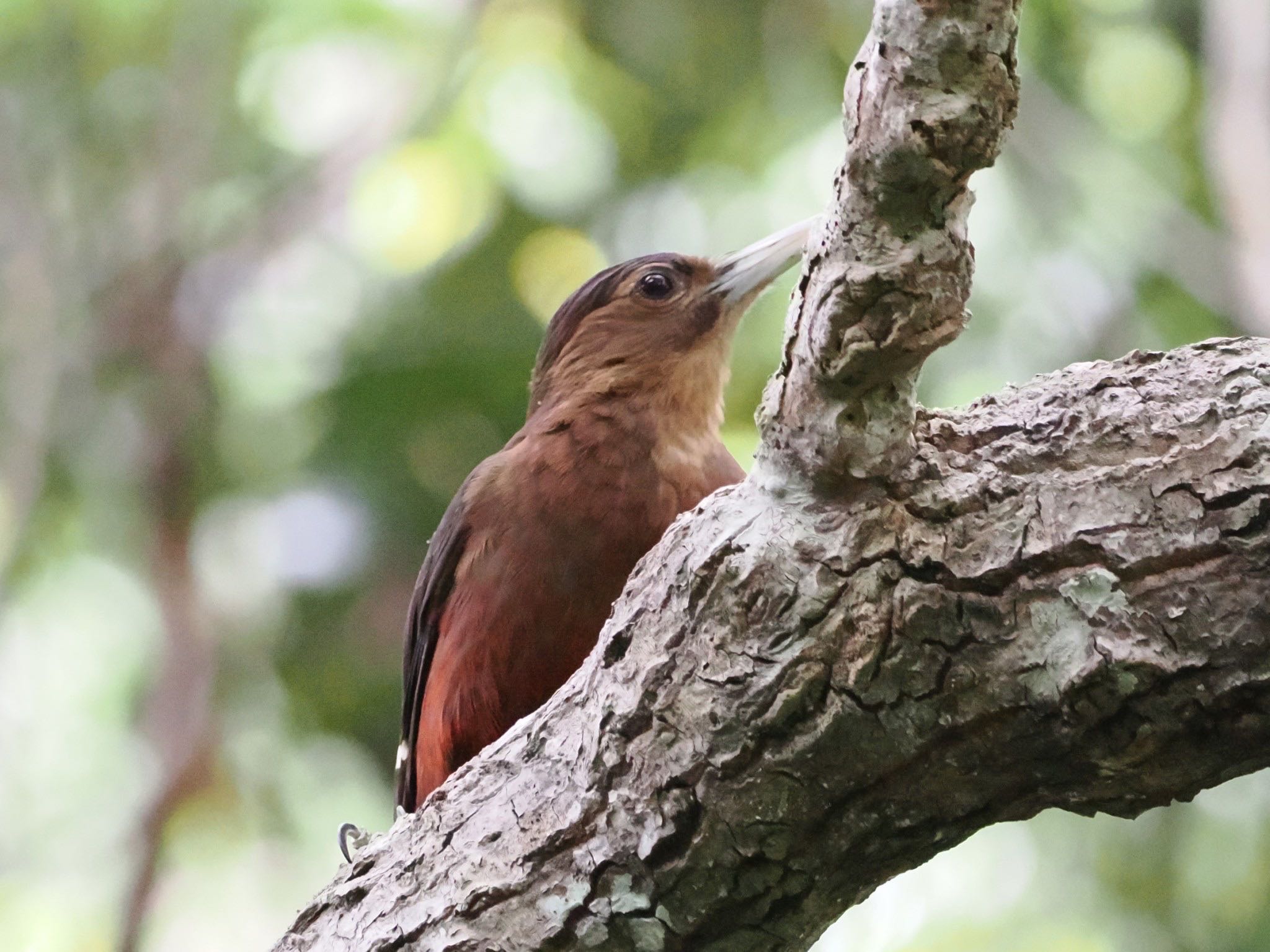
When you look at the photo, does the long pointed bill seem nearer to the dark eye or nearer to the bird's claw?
the dark eye

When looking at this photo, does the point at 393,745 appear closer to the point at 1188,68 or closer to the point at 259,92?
the point at 259,92

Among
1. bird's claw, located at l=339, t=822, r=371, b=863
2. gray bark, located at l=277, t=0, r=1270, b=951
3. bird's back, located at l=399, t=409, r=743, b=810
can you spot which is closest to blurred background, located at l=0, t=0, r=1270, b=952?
bird's back, located at l=399, t=409, r=743, b=810

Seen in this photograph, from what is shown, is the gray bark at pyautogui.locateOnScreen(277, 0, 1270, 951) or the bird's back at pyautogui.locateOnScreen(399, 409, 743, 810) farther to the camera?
the bird's back at pyautogui.locateOnScreen(399, 409, 743, 810)

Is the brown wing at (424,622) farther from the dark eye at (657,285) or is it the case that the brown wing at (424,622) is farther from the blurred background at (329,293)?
the blurred background at (329,293)

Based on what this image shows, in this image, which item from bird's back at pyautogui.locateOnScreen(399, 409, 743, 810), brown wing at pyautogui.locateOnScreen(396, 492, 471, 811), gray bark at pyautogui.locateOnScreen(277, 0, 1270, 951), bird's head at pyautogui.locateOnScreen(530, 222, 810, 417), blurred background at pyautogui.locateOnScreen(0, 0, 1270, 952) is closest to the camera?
gray bark at pyautogui.locateOnScreen(277, 0, 1270, 951)

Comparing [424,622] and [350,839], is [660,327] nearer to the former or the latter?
[424,622]

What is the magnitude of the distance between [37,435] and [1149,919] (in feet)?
15.8

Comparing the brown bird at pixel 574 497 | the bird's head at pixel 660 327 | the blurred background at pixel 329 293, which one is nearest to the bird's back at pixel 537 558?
the brown bird at pixel 574 497

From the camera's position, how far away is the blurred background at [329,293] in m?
5.77

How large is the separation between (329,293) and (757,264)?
11.0ft

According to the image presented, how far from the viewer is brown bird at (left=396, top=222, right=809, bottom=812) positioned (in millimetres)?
3186

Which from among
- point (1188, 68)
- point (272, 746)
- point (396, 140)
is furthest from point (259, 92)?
point (1188, 68)

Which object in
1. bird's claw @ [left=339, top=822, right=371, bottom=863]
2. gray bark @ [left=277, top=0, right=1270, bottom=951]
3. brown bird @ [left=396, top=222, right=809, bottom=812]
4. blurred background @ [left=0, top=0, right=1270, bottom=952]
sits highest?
blurred background @ [left=0, top=0, right=1270, bottom=952]

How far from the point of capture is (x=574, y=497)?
3273mm
